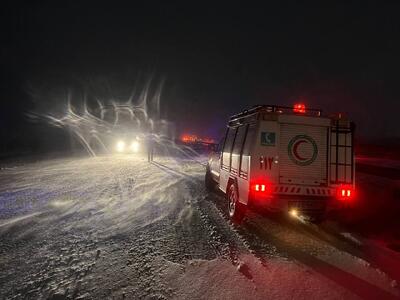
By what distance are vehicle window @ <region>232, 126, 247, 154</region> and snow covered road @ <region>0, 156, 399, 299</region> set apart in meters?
1.64

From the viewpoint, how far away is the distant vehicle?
8070mm

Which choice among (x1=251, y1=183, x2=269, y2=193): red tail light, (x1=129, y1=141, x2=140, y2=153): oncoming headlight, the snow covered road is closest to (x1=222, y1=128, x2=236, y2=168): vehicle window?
the snow covered road

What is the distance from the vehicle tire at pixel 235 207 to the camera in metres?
8.76

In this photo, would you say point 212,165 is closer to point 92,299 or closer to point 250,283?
point 250,283

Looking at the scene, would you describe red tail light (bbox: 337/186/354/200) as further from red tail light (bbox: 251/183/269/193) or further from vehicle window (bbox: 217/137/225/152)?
vehicle window (bbox: 217/137/225/152)

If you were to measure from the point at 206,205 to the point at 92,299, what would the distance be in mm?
6445

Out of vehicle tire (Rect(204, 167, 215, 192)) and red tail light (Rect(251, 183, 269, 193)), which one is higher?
red tail light (Rect(251, 183, 269, 193))

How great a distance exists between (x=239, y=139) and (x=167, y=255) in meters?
4.11

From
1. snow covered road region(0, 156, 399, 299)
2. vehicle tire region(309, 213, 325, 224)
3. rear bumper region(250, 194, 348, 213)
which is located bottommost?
snow covered road region(0, 156, 399, 299)

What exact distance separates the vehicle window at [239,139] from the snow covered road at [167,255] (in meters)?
1.64

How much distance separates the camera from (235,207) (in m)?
8.92

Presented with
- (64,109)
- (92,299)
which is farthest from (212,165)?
(64,109)

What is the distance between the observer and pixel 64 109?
64812 millimetres

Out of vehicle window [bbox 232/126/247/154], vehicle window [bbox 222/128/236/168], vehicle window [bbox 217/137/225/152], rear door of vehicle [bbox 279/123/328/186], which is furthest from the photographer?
vehicle window [bbox 217/137/225/152]
